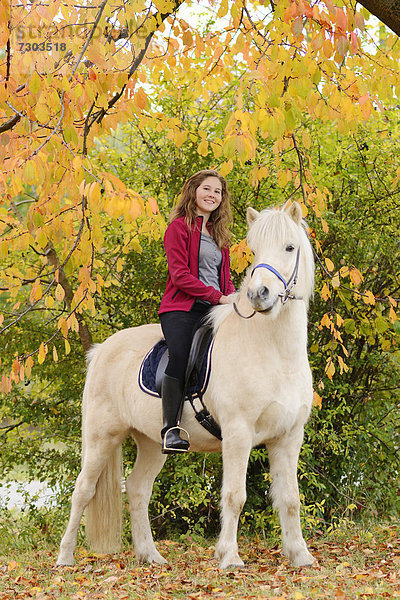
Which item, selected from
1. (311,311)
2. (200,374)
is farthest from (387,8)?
(311,311)

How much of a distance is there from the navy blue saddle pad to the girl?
10cm

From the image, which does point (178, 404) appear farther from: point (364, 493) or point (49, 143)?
point (364, 493)

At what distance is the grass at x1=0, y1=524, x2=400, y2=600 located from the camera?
394 centimetres

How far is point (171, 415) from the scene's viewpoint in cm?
458

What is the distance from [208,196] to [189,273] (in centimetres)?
61

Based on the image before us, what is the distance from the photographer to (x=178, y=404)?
4.60 meters

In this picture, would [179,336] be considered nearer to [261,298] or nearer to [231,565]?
[261,298]

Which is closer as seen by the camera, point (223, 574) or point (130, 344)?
→ point (223, 574)

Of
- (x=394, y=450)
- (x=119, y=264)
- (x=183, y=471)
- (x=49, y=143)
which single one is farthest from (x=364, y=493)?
(x=49, y=143)

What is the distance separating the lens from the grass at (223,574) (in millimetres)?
3938

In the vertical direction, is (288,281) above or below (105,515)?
above

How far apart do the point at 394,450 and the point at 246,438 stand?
2767 millimetres

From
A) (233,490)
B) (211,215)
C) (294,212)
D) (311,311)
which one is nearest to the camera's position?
(233,490)

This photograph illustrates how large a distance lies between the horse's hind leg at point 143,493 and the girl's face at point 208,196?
1.87 m
